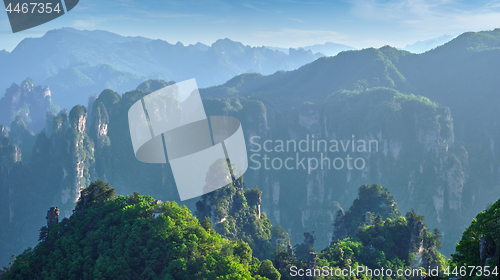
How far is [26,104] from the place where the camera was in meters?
158

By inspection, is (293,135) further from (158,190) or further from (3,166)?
(3,166)

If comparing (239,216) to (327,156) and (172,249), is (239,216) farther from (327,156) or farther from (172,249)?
(327,156)

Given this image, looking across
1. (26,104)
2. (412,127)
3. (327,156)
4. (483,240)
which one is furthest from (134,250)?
(26,104)

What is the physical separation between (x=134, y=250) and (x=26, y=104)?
162876 mm

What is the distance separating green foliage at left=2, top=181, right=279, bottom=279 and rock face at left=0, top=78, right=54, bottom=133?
144m

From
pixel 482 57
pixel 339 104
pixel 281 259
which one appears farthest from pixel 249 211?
pixel 482 57

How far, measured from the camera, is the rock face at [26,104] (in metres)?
151

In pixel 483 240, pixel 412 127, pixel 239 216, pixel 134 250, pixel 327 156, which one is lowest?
pixel 239 216

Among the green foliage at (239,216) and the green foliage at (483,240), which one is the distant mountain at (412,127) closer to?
the green foliage at (239,216)

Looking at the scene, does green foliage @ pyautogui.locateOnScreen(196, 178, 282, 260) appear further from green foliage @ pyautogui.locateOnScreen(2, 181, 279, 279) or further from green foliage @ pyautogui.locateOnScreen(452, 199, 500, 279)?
green foliage @ pyautogui.locateOnScreen(452, 199, 500, 279)

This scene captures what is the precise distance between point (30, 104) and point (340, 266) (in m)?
170

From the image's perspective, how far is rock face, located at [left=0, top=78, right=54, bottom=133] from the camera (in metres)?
151

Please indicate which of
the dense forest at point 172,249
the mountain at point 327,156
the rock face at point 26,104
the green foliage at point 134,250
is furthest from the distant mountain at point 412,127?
the rock face at point 26,104

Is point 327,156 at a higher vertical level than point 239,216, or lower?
higher
